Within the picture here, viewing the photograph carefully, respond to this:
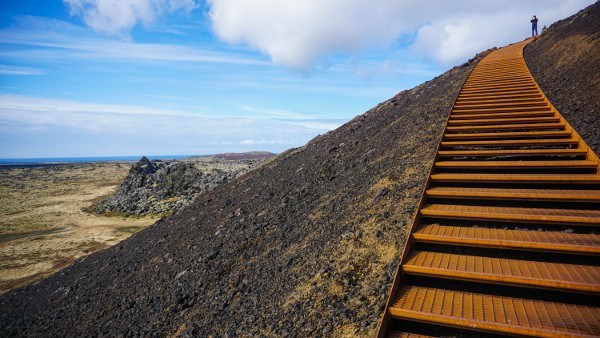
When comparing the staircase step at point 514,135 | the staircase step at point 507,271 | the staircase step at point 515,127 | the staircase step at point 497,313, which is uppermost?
the staircase step at point 515,127

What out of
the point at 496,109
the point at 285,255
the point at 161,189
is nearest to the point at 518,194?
the point at 285,255

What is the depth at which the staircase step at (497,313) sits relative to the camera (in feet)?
9.07

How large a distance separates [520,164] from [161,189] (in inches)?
1252

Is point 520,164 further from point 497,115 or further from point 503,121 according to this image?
point 497,115

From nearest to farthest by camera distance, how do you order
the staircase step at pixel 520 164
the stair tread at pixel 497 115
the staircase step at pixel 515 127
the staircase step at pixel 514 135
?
1. the staircase step at pixel 520 164
2. the staircase step at pixel 514 135
3. the staircase step at pixel 515 127
4. the stair tread at pixel 497 115

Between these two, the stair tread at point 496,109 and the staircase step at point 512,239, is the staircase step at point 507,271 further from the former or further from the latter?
the stair tread at point 496,109

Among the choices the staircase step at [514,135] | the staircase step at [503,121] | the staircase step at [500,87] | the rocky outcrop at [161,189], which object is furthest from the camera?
the rocky outcrop at [161,189]

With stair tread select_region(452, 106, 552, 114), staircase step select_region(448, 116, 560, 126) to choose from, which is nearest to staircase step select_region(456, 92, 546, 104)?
stair tread select_region(452, 106, 552, 114)

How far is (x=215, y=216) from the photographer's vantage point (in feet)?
32.8

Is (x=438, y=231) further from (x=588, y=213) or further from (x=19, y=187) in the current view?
(x=19, y=187)

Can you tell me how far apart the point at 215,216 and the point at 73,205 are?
1332 inches

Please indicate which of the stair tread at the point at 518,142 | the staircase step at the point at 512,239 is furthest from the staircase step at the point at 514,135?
the staircase step at the point at 512,239

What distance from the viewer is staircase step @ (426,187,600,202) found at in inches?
172

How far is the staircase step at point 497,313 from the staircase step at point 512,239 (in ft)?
2.19
